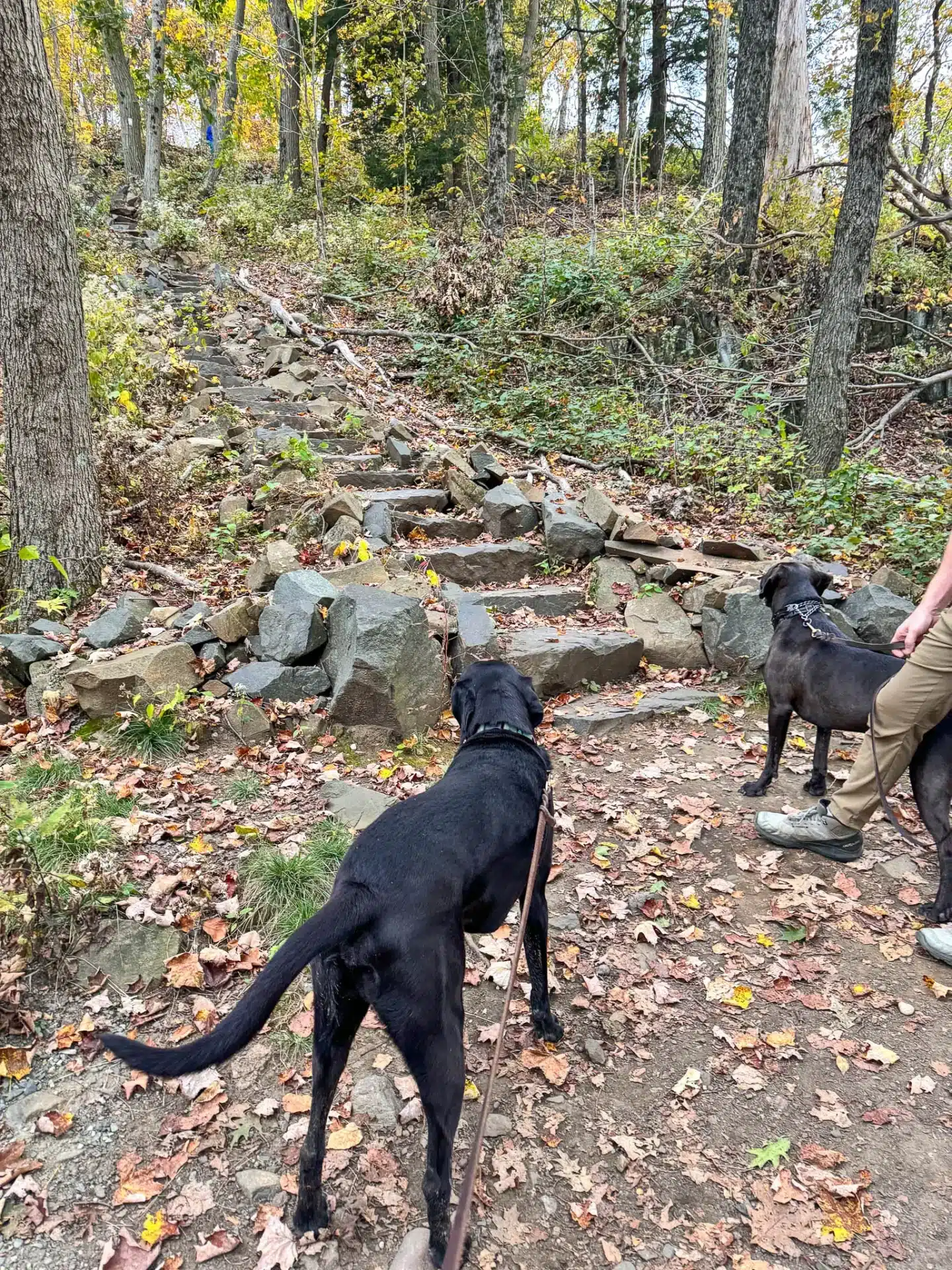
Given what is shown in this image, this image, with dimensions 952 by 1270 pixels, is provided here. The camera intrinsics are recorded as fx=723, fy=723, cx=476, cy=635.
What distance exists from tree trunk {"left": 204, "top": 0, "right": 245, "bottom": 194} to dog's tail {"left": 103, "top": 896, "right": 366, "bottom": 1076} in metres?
22.4

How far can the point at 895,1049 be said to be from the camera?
299 cm

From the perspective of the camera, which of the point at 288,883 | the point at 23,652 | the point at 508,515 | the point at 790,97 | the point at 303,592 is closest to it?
the point at 288,883

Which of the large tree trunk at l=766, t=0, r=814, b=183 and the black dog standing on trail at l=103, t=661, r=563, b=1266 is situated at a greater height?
the large tree trunk at l=766, t=0, r=814, b=183

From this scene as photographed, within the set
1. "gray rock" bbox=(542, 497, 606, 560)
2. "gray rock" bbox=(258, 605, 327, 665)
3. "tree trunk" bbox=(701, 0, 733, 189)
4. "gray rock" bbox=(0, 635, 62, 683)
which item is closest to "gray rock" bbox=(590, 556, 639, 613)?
"gray rock" bbox=(542, 497, 606, 560)

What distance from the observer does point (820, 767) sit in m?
4.55

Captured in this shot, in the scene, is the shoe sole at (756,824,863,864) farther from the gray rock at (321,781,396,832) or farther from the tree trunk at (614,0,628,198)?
the tree trunk at (614,0,628,198)

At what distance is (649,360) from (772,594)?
7.38 meters

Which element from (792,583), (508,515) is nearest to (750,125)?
(508,515)

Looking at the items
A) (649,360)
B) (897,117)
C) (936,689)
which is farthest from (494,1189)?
(649,360)

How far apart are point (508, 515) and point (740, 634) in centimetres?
272

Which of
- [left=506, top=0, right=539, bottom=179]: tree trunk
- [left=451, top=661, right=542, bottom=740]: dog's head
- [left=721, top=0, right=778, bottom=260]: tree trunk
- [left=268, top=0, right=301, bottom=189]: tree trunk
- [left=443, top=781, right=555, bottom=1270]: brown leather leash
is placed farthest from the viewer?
[left=268, top=0, right=301, bottom=189]: tree trunk

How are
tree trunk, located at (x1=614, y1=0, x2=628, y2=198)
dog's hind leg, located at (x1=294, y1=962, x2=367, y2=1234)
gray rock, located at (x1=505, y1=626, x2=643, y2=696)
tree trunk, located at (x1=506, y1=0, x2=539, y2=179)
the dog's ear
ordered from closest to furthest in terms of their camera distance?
dog's hind leg, located at (x1=294, y1=962, x2=367, y2=1234) → the dog's ear → gray rock, located at (x1=505, y1=626, x2=643, y2=696) → tree trunk, located at (x1=614, y1=0, x2=628, y2=198) → tree trunk, located at (x1=506, y1=0, x2=539, y2=179)

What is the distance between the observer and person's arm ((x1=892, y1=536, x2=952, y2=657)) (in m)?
3.19

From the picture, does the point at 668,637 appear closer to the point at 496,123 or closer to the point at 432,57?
the point at 496,123
